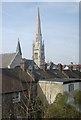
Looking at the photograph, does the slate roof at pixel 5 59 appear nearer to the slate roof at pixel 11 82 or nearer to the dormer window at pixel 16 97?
the slate roof at pixel 11 82

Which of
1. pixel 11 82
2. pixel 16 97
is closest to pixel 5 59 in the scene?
pixel 11 82

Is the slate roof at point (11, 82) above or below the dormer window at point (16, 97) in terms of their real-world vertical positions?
above

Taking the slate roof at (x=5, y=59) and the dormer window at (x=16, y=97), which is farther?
the slate roof at (x=5, y=59)

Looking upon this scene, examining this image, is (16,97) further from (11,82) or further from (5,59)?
(5,59)

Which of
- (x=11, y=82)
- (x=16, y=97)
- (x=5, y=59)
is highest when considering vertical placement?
(x=5, y=59)

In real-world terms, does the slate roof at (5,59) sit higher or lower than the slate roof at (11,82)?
higher

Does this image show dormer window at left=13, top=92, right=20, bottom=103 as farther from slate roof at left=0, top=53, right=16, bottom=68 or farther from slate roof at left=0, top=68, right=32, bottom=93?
slate roof at left=0, top=53, right=16, bottom=68

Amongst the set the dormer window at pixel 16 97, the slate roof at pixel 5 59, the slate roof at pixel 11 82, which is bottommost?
the dormer window at pixel 16 97

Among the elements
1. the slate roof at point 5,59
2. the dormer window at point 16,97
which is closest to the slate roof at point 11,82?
the dormer window at point 16,97

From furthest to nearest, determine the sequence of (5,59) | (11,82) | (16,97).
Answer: (5,59) → (11,82) → (16,97)

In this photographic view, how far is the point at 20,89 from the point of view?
6.45m

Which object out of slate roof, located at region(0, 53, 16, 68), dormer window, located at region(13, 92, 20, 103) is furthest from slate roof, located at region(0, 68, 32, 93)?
slate roof, located at region(0, 53, 16, 68)

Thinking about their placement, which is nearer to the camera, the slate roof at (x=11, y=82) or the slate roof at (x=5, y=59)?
the slate roof at (x=11, y=82)

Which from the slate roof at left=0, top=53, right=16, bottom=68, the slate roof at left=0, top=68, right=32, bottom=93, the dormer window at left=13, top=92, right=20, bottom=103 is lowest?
the dormer window at left=13, top=92, right=20, bottom=103
